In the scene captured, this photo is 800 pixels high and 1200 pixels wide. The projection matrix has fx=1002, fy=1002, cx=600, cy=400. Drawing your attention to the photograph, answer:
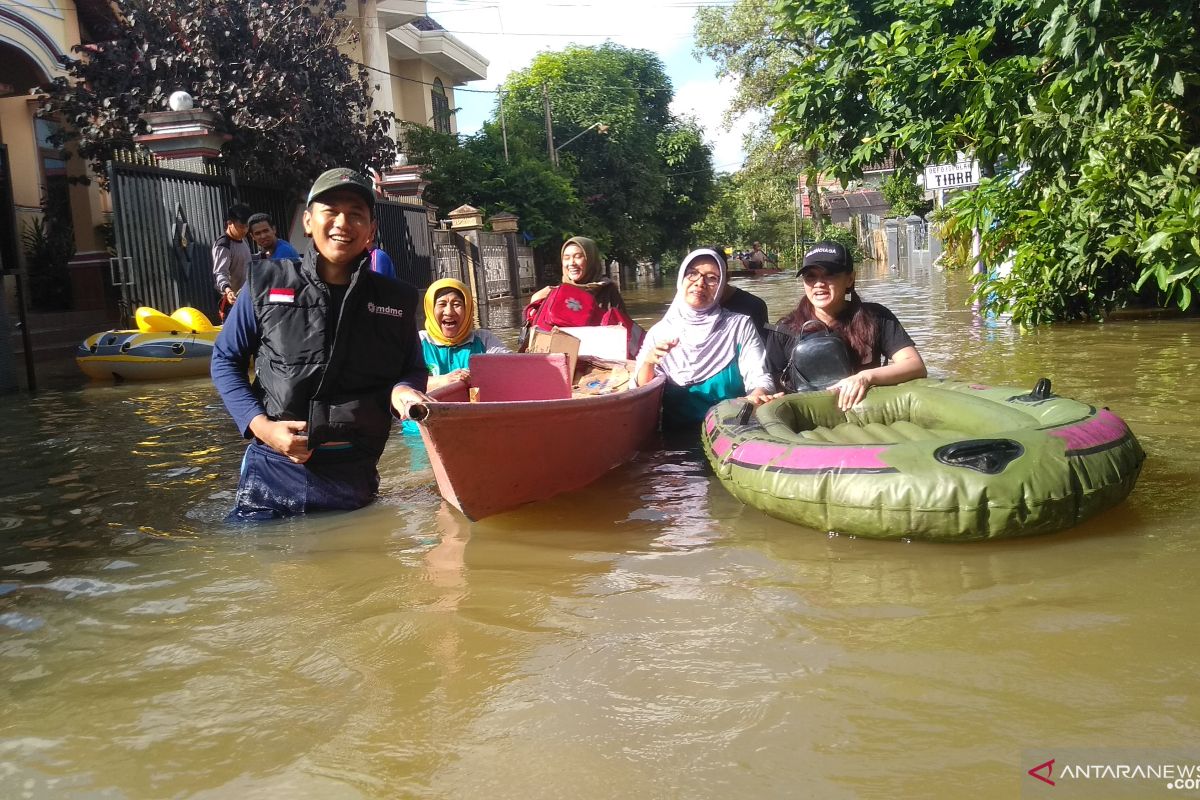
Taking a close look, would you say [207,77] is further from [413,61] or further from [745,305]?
[413,61]

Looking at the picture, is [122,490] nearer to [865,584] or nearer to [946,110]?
[865,584]

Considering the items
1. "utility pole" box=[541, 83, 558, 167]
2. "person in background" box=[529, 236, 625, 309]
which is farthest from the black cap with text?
"utility pole" box=[541, 83, 558, 167]

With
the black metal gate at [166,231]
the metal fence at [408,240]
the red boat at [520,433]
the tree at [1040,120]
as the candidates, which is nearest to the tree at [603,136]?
the metal fence at [408,240]

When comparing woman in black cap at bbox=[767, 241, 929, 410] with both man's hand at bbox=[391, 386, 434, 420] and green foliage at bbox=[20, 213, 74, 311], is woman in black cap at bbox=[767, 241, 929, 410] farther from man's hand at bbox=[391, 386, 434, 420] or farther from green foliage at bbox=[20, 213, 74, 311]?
green foliage at bbox=[20, 213, 74, 311]

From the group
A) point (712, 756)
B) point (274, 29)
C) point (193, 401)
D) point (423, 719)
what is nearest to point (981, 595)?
point (712, 756)

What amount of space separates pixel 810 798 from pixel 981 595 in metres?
1.43

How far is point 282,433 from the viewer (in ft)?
13.3

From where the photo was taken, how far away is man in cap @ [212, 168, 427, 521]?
404 centimetres

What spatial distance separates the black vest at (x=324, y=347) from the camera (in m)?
4.07

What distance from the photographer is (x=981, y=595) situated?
11.0 ft

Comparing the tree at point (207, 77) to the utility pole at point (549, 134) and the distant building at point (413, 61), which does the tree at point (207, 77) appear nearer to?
the distant building at point (413, 61)

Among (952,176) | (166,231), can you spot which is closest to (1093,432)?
(166,231)

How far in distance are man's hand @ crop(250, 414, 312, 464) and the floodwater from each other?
48cm

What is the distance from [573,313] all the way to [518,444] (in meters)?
3.22
